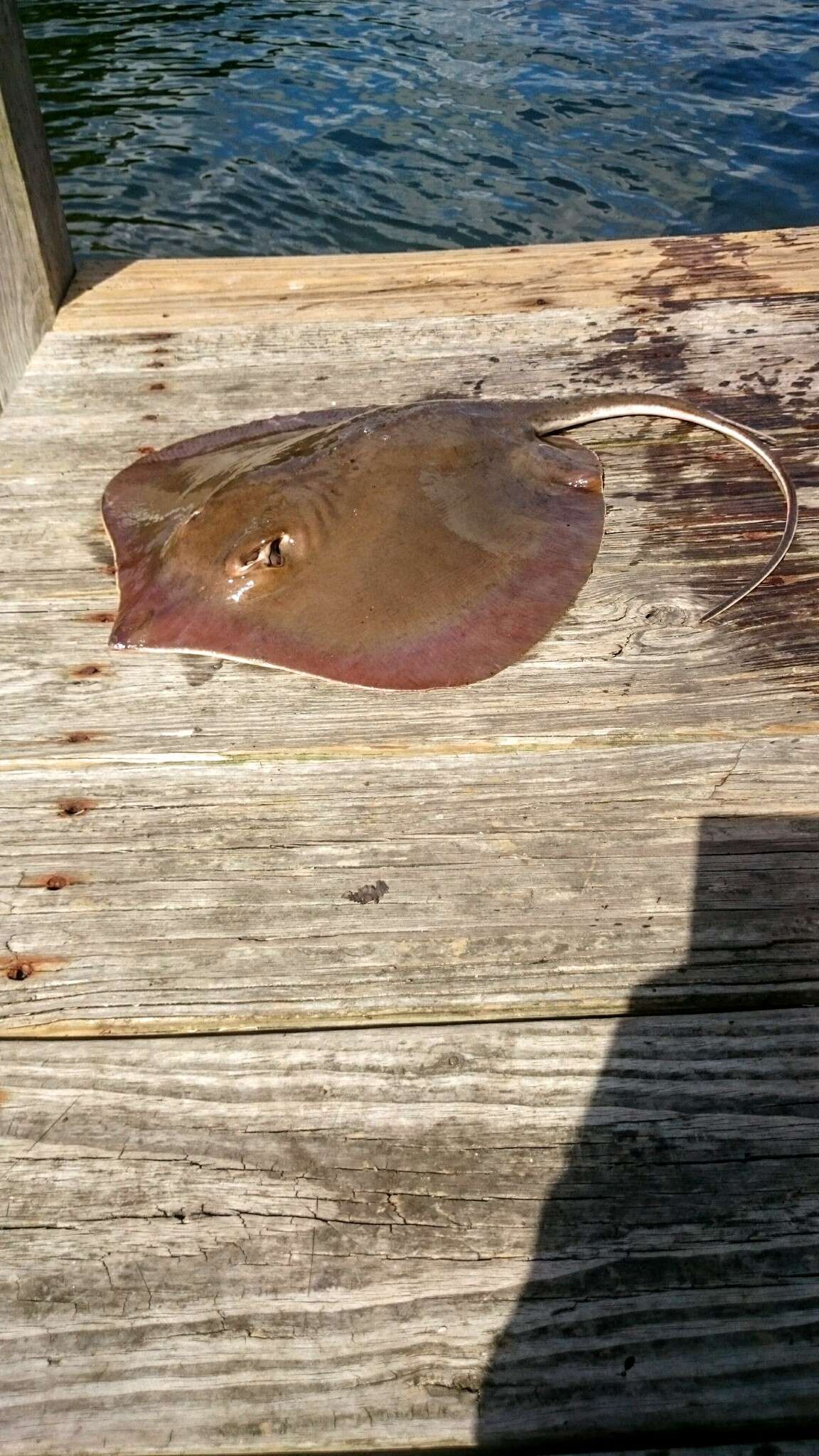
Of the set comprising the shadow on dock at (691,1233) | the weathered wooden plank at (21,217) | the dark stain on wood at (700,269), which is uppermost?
the weathered wooden plank at (21,217)

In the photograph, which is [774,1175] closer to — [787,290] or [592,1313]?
[592,1313]

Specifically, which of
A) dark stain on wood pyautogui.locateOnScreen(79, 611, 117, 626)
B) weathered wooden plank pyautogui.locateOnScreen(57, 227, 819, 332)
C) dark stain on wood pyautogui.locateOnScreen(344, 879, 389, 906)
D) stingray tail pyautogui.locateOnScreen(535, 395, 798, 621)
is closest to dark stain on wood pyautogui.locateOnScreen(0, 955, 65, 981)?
dark stain on wood pyautogui.locateOnScreen(344, 879, 389, 906)

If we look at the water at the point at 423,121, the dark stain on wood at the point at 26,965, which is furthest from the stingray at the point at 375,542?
the water at the point at 423,121

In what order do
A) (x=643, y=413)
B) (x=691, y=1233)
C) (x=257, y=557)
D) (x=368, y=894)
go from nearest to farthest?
(x=691, y=1233) < (x=368, y=894) < (x=257, y=557) < (x=643, y=413)

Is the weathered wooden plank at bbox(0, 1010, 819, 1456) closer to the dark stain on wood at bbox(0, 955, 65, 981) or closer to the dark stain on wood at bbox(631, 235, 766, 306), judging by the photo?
the dark stain on wood at bbox(0, 955, 65, 981)

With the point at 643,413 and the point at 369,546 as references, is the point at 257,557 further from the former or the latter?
the point at 643,413

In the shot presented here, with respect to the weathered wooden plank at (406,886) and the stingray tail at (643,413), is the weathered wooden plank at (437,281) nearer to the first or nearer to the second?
the stingray tail at (643,413)

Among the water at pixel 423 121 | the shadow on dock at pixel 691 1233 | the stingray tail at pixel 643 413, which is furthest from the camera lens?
the water at pixel 423 121

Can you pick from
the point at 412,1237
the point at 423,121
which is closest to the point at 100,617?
the point at 412,1237
